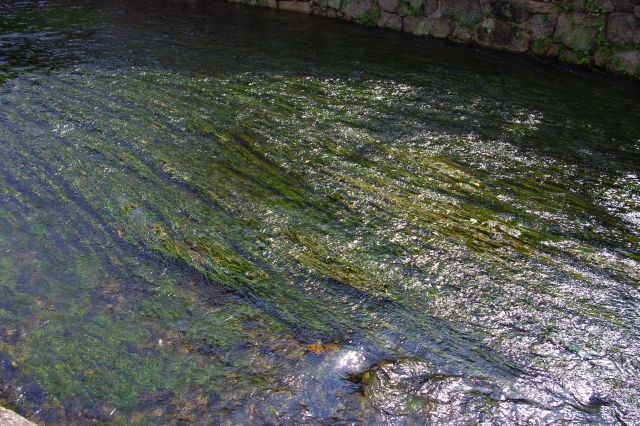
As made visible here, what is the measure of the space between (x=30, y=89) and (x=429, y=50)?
5.50 metres

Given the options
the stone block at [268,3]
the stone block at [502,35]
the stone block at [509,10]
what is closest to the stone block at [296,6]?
the stone block at [268,3]

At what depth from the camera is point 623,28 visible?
26.1 feet

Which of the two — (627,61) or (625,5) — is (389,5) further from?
(627,61)

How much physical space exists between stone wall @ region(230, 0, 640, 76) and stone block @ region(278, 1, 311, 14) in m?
1.00

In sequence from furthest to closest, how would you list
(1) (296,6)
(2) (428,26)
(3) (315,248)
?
(1) (296,6) → (2) (428,26) → (3) (315,248)

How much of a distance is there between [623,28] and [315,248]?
243 inches

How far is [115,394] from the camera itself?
308 centimetres

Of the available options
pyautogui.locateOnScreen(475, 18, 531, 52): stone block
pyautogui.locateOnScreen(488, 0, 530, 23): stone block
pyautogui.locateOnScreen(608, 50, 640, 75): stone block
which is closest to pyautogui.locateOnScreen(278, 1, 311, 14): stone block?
pyautogui.locateOnScreen(475, 18, 531, 52): stone block

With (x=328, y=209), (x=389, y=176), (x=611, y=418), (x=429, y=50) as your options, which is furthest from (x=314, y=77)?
(x=611, y=418)

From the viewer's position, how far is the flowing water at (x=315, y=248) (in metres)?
3.11

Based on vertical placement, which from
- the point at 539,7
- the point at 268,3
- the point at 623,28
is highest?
the point at 539,7

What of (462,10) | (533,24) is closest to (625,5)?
(533,24)

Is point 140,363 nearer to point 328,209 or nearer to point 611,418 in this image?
point 328,209

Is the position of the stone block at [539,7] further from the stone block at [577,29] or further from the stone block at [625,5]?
the stone block at [625,5]
